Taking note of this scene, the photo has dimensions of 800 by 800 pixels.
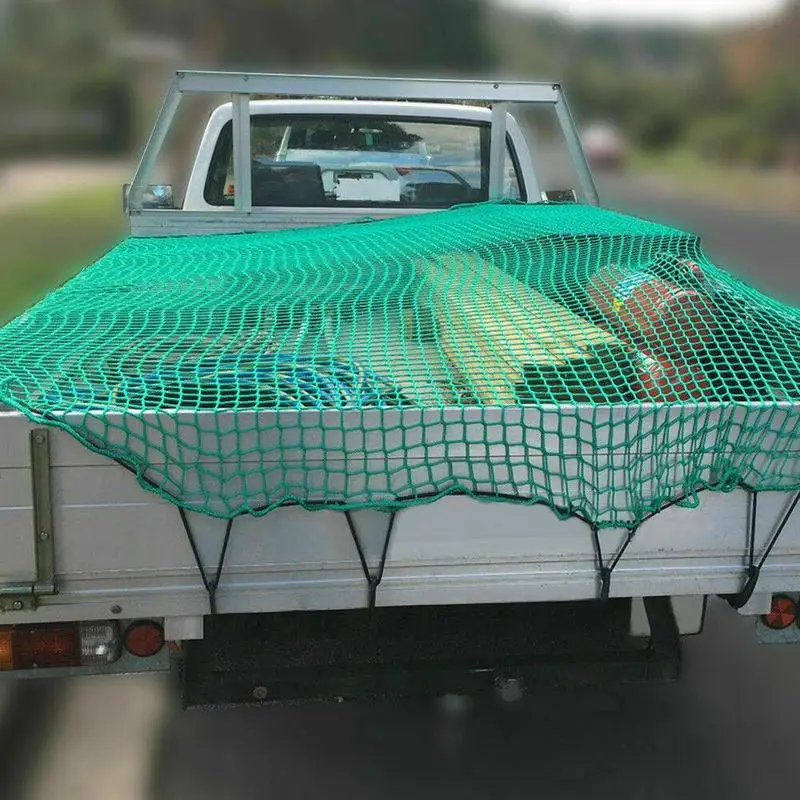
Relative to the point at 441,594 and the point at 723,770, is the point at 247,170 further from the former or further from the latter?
the point at 723,770

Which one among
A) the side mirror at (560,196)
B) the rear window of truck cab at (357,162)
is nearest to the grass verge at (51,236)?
the rear window of truck cab at (357,162)

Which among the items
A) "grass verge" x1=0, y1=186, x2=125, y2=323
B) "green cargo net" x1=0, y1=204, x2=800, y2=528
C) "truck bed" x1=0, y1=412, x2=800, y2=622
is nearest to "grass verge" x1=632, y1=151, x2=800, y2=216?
"grass verge" x1=0, y1=186, x2=125, y2=323

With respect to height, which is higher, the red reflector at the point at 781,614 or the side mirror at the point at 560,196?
the side mirror at the point at 560,196

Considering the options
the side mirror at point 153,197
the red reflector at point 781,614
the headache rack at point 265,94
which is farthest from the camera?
the side mirror at point 153,197

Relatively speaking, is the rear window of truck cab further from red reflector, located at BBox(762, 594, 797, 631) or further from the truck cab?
red reflector, located at BBox(762, 594, 797, 631)

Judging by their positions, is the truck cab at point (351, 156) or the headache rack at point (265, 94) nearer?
the headache rack at point (265, 94)

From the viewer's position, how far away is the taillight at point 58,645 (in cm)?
218

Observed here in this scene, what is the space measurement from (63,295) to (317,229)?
1354 mm

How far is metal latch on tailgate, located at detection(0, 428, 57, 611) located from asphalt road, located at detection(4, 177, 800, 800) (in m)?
1.11

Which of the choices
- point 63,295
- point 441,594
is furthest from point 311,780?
point 63,295

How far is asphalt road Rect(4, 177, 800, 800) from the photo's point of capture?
9.41 feet

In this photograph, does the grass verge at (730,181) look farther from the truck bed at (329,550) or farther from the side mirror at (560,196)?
the truck bed at (329,550)

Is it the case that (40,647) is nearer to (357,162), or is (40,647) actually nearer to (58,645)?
(58,645)

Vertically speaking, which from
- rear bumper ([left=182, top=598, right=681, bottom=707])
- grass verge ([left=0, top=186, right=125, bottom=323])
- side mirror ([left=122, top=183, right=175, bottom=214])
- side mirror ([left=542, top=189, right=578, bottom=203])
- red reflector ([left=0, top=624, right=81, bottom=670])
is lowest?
grass verge ([left=0, top=186, right=125, bottom=323])
